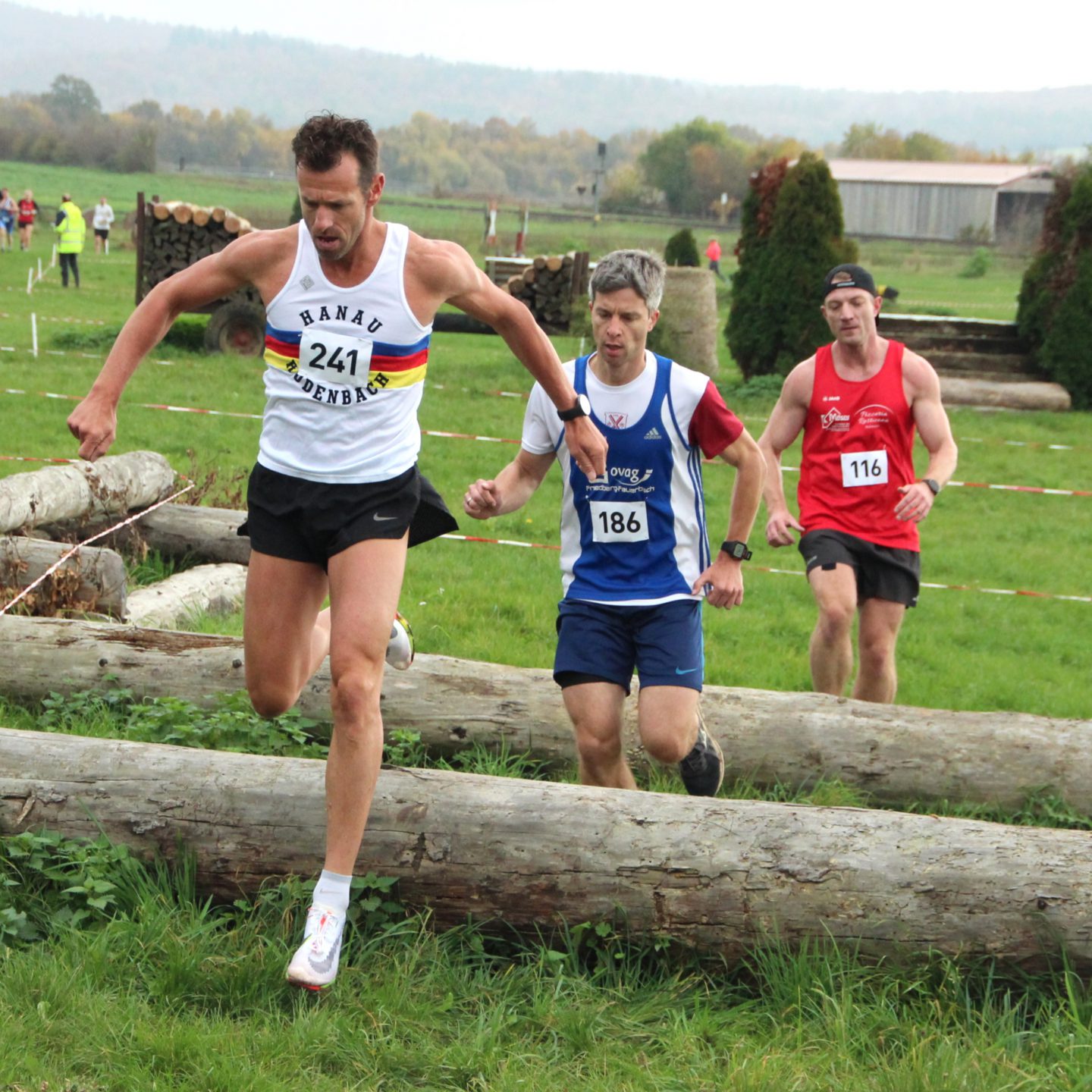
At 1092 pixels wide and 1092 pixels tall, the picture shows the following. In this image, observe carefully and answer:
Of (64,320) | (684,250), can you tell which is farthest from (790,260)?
(64,320)

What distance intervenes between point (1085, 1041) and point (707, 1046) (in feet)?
3.24

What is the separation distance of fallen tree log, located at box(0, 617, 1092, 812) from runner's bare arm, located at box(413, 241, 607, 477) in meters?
1.45

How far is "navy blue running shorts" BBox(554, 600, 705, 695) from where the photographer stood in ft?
17.3

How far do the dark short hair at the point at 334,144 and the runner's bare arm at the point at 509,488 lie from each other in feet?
3.97

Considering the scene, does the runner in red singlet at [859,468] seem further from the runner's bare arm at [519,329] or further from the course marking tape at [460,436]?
the course marking tape at [460,436]

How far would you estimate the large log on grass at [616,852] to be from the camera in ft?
13.3

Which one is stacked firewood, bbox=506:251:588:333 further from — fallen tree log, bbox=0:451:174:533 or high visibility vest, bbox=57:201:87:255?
fallen tree log, bbox=0:451:174:533

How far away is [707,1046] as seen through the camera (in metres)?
3.86

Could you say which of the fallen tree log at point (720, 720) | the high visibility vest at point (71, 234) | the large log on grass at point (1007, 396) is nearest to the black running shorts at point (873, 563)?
the fallen tree log at point (720, 720)

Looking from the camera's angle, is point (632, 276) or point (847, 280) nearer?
point (632, 276)

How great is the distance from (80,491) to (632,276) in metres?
4.57

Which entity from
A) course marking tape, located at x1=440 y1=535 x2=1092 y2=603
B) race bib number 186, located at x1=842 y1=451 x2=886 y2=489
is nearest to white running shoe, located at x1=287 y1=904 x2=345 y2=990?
race bib number 186, located at x1=842 y1=451 x2=886 y2=489

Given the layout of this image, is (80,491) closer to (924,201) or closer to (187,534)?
(187,534)

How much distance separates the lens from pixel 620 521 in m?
5.36
